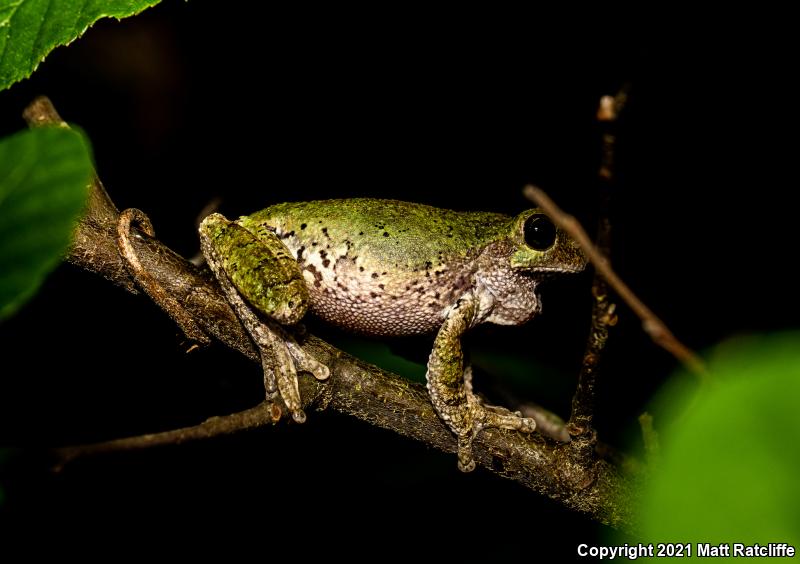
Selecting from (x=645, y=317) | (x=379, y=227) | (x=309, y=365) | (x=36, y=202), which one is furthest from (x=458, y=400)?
(x=36, y=202)

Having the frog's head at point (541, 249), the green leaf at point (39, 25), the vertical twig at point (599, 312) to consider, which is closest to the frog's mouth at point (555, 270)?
the frog's head at point (541, 249)

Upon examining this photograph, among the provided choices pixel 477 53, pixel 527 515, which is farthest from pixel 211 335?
pixel 477 53

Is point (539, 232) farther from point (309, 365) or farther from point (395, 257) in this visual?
point (309, 365)

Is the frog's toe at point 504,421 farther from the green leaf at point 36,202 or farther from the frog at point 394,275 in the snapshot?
the green leaf at point 36,202

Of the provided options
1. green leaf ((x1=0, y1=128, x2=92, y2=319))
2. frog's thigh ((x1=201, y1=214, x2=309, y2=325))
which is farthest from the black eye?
green leaf ((x1=0, y1=128, x2=92, y2=319))

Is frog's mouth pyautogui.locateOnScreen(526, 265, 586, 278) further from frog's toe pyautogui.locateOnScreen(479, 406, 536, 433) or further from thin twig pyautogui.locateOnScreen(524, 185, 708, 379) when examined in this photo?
thin twig pyautogui.locateOnScreen(524, 185, 708, 379)

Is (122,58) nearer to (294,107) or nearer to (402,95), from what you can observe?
(294,107)
